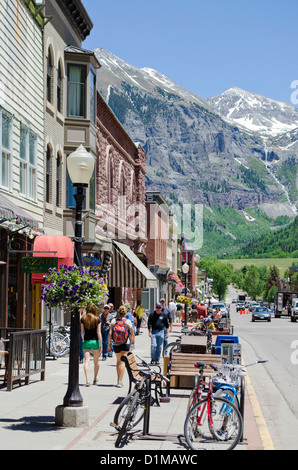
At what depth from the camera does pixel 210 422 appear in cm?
913

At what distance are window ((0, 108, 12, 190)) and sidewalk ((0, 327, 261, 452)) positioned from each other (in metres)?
6.07

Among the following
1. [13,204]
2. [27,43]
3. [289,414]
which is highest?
[27,43]

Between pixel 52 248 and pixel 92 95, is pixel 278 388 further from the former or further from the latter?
pixel 92 95

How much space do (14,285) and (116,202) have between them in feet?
55.6

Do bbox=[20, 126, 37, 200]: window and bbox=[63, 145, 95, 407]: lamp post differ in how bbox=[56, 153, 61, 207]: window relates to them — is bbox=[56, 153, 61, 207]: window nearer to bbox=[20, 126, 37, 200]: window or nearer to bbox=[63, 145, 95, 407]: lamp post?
bbox=[20, 126, 37, 200]: window

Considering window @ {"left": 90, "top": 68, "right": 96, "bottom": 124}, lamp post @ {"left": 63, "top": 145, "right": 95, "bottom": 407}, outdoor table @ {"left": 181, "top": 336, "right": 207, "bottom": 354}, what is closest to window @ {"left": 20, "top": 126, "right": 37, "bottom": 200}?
window @ {"left": 90, "top": 68, "right": 96, "bottom": 124}

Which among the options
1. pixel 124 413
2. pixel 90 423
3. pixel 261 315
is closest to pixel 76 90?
pixel 90 423

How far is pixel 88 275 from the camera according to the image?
11305 mm

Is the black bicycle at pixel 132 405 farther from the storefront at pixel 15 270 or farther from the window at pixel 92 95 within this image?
the window at pixel 92 95

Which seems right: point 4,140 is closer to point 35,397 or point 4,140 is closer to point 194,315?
point 35,397

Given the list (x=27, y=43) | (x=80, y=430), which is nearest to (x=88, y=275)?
(x=80, y=430)

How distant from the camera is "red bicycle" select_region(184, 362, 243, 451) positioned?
895 cm
